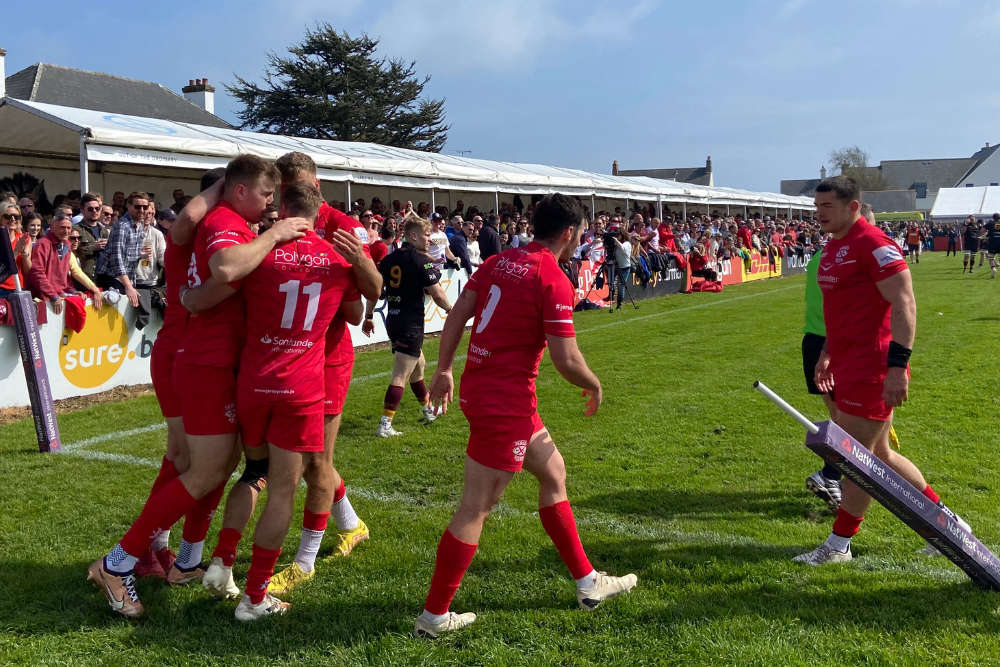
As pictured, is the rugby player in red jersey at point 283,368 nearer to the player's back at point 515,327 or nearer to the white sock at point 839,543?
the player's back at point 515,327

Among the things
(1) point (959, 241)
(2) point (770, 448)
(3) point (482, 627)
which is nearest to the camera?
(3) point (482, 627)

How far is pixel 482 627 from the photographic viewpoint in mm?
3504

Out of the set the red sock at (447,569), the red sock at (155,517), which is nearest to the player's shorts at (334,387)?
the red sock at (155,517)

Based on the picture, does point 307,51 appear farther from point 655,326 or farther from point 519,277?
point 519,277

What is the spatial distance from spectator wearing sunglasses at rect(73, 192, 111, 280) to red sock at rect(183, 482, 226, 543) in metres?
6.59

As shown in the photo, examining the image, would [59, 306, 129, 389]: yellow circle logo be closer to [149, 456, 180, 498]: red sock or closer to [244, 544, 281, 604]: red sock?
[149, 456, 180, 498]: red sock

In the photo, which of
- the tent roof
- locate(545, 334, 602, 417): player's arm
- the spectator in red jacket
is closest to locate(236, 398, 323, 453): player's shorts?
locate(545, 334, 602, 417): player's arm

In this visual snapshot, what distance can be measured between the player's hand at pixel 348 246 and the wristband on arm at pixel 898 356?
2591mm

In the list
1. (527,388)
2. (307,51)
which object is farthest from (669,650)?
(307,51)

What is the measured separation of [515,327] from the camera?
3371 millimetres

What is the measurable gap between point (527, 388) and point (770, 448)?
12.1ft

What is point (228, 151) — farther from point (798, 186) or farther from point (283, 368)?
point (798, 186)

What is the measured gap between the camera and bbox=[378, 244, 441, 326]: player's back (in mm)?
7402

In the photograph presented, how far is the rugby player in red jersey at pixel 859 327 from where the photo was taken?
3.98 metres
